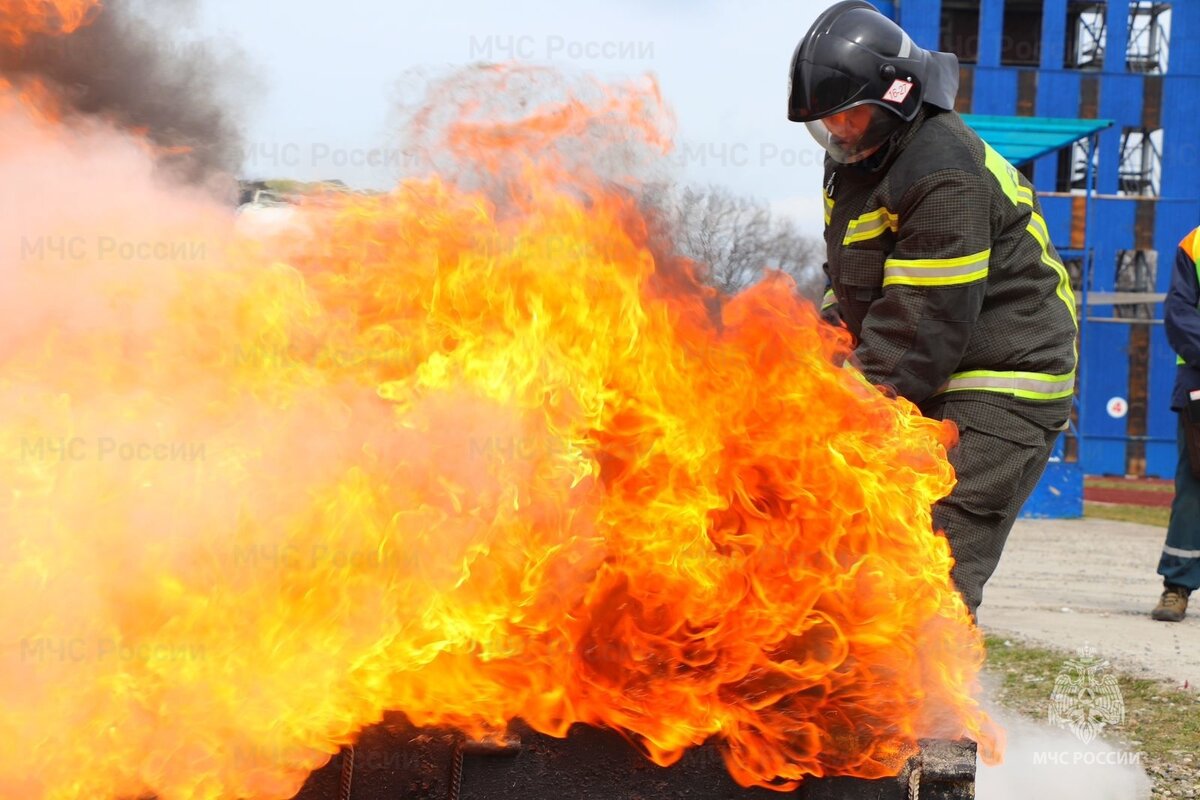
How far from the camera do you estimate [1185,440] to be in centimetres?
743

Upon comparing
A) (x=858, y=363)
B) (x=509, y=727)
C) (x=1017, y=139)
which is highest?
(x=1017, y=139)

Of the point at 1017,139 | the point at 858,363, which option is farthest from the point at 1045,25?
the point at 858,363

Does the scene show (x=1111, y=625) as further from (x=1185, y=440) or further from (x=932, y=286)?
(x=932, y=286)

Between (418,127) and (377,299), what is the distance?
711 mm

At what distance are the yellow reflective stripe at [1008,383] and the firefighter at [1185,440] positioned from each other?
13.6 ft

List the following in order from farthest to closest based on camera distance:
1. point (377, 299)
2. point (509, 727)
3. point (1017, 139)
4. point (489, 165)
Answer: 1. point (1017, 139)
2. point (489, 165)
3. point (377, 299)
4. point (509, 727)

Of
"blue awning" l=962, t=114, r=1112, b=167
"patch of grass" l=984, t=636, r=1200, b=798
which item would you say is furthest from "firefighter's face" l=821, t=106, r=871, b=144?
"blue awning" l=962, t=114, r=1112, b=167

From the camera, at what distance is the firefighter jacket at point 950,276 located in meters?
3.43

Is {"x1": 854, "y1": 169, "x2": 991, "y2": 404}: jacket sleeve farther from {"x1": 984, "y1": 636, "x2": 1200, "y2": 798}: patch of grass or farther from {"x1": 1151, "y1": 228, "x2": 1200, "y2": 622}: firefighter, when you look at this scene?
{"x1": 1151, "y1": 228, "x2": 1200, "y2": 622}: firefighter

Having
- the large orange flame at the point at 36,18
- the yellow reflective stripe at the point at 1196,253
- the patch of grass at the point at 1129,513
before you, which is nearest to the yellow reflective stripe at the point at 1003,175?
the large orange flame at the point at 36,18

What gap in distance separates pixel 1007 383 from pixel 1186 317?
14.6 feet

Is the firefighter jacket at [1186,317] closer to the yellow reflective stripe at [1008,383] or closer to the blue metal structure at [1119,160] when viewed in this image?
the yellow reflective stripe at [1008,383]

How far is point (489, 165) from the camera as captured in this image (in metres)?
3.62

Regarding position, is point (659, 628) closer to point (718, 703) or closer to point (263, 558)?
point (718, 703)
